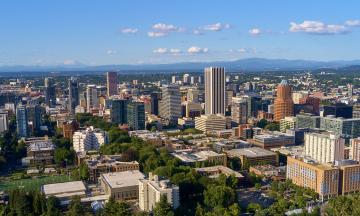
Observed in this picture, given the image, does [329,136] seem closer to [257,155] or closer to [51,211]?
[257,155]

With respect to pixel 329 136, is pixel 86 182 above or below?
below

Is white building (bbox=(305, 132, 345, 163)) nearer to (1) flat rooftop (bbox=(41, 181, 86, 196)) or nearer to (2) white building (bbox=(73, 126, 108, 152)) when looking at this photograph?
(1) flat rooftop (bbox=(41, 181, 86, 196))

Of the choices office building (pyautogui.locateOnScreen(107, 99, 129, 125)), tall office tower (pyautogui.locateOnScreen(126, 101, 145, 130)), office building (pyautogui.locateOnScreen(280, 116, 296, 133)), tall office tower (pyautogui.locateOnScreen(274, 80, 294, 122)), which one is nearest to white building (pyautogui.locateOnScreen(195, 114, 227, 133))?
office building (pyautogui.locateOnScreen(280, 116, 296, 133))

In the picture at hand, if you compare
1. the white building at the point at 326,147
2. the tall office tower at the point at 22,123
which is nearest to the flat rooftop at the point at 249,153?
the white building at the point at 326,147

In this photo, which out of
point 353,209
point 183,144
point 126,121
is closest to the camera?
point 353,209

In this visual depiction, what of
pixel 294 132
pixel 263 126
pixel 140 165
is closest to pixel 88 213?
pixel 140 165

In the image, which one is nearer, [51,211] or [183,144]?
[51,211]
